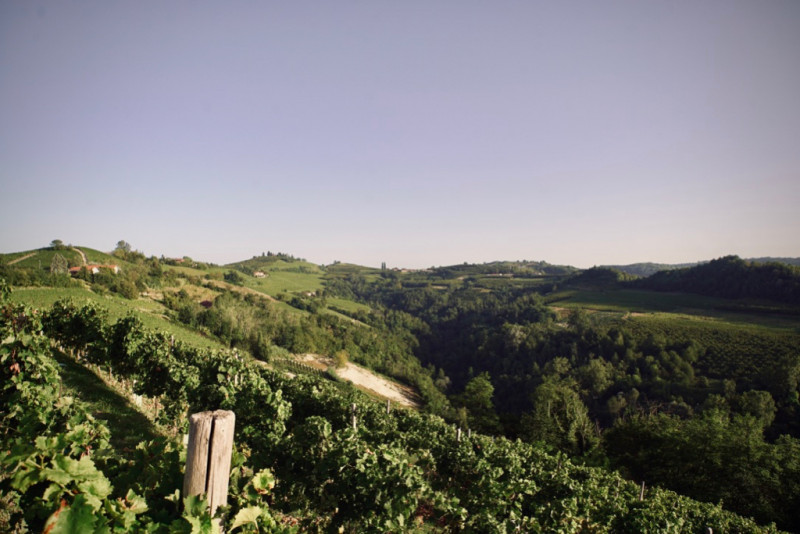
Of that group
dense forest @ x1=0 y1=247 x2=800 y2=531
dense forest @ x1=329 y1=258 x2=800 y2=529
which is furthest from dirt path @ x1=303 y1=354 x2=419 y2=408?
dense forest @ x1=329 y1=258 x2=800 y2=529

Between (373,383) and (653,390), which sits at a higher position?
(653,390)

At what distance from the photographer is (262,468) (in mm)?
7590

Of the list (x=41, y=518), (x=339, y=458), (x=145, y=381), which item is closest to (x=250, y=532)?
(x=41, y=518)

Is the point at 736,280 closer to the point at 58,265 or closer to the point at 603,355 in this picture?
the point at 603,355

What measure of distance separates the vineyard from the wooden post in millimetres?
131

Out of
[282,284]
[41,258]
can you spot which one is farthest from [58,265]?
[282,284]

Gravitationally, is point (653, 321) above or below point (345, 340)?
above

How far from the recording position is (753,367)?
51.7 metres

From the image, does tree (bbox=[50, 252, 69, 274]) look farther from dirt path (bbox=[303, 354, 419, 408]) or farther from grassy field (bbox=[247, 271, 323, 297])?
grassy field (bbox=[247, 271, 323, 297])

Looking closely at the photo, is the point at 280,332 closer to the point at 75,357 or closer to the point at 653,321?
the point at 75,357

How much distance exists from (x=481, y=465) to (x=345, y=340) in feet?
256

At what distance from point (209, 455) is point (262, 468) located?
250 inches

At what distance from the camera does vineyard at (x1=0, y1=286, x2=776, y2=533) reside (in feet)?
9.00

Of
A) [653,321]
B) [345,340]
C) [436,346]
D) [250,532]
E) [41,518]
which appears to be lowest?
[436,346]
